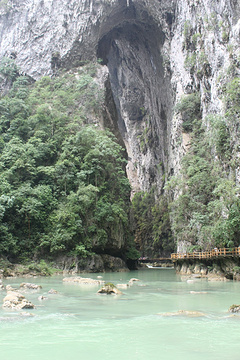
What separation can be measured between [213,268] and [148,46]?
32.0 metres

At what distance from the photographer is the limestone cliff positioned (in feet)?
91.6

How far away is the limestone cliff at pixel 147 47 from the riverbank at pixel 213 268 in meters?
10.4

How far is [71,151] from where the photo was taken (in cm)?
2744

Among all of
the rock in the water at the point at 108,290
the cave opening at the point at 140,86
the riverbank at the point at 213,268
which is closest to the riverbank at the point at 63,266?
the riverbank at the point at 213,268

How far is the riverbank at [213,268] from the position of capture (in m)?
18.2

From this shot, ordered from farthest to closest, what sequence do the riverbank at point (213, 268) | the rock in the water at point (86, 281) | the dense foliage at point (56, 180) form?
the dense foliage at point (56, 180) → the riverbank at point (213, 268) → the rock in the water at point (86, 281)

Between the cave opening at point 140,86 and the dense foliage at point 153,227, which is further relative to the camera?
the dense foliage at point 153,227

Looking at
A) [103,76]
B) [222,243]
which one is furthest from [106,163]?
[103,76]

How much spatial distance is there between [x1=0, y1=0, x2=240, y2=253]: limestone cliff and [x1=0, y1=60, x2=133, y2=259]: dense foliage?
671 centimetres

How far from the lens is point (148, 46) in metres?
44.2

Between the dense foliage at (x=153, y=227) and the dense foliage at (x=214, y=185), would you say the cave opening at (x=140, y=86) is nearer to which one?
the dense foliage at (x=153, y=227)

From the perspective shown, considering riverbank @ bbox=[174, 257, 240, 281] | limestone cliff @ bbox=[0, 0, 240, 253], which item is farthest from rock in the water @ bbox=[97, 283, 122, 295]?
limestone cliff @ bbox=[0, 0, 240, 253]

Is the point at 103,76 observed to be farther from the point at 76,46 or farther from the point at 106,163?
the point at 106,163

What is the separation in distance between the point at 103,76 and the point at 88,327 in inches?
1414
